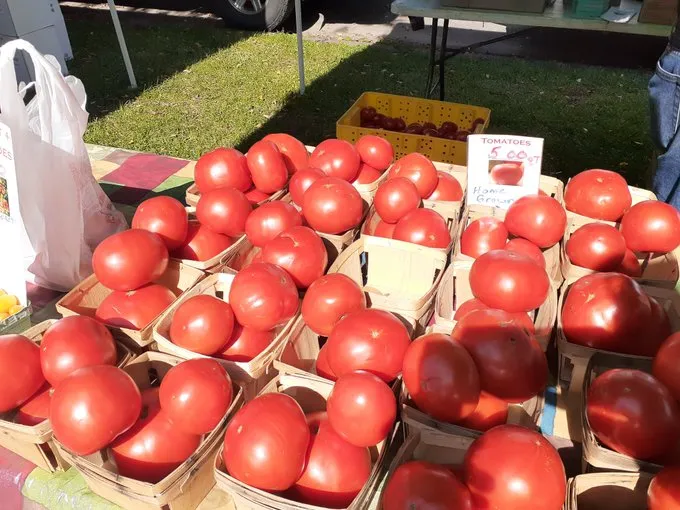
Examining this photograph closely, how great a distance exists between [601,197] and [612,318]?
2.04 feet

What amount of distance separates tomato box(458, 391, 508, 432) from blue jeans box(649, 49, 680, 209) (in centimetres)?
161

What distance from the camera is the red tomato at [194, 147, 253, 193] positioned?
199 cm

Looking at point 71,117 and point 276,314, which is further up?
point 71,117

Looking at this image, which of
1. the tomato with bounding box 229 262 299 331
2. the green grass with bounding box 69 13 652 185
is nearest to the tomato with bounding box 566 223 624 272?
the tomato with bounding box 229 262 299 331

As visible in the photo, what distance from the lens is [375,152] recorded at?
85.0 inches

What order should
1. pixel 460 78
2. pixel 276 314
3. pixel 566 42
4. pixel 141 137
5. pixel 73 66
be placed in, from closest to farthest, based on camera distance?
1. pixel 276 314
2. pixel 141 137
3. pixel 460 78
4. pixel 73 66
5. pixel 566 42

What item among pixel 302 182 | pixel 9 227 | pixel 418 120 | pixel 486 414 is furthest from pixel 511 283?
pixel 418 120

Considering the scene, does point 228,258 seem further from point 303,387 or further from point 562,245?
point 562,245

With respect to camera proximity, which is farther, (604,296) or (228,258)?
(228,258)

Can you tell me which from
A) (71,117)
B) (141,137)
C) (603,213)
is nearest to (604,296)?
(603,213)

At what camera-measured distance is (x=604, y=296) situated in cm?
130

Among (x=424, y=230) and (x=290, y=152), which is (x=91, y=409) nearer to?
(x=424, y=230)

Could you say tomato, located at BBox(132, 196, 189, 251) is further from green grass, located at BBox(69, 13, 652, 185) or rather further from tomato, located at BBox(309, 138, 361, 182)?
green grass, located at BBox(69, 13, 652, 185)

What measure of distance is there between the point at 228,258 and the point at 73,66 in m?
5.29
